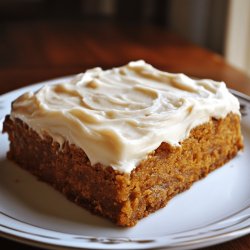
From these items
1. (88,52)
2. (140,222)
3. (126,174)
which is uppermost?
(126,174)

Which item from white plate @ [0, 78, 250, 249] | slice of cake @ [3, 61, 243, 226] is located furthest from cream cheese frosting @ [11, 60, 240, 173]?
white plate @ [0, 78, 250, 249]

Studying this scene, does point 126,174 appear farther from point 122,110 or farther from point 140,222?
point 122,110

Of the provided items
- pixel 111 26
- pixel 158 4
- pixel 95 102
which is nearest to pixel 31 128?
pixel 95 102

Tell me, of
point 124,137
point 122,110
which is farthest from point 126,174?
point 122,110

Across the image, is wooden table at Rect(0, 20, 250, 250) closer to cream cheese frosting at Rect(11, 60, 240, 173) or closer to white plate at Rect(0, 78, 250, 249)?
A: cream cheese frosting at Rect(11, 60, 240, 173)

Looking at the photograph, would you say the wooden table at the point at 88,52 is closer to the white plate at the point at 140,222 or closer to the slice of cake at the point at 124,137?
the slice of cake at the point at 124,137
